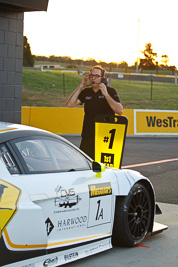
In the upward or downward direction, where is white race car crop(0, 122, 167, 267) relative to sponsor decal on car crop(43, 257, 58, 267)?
upward

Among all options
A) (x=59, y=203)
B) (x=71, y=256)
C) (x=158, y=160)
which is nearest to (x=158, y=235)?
(x=71, y=256)

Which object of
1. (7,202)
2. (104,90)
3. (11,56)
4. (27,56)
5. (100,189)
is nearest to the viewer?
(7,202)

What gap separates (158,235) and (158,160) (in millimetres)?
7327

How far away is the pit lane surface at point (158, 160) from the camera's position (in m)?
9.30

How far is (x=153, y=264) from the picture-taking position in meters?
5.21

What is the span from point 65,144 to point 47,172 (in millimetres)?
491

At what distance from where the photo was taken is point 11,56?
35.0ft

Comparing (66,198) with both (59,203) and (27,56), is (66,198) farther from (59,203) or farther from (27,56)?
(27,56)

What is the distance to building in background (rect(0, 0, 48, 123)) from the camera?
1040 cm

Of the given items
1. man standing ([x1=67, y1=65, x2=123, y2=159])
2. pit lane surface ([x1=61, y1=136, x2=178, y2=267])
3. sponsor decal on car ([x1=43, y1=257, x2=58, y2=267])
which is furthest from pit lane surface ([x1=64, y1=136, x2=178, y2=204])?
sponsor decal on car ([x1=43, y1=257, x2=58, y2=267])

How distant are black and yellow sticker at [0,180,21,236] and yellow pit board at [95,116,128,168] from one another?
9.74 ft

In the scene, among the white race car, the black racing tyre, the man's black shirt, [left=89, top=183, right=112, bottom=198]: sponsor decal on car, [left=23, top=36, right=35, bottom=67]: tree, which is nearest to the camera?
the white race car

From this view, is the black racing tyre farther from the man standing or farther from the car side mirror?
the man standing

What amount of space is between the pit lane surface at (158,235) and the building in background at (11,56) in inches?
120
